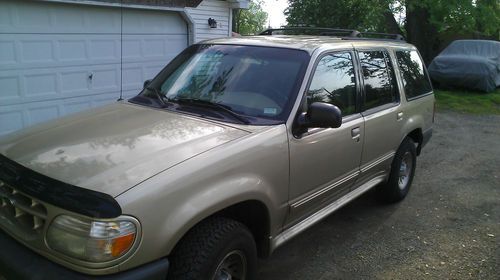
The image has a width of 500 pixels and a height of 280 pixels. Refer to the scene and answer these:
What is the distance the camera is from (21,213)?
254 cm

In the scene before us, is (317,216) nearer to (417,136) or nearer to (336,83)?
(336,83)

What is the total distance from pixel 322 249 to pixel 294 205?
3.33ft

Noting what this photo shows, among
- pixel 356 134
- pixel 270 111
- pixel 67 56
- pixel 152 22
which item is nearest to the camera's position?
pixel 270 111

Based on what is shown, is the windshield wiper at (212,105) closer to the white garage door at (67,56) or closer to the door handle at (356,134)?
the door handle at (356,134)

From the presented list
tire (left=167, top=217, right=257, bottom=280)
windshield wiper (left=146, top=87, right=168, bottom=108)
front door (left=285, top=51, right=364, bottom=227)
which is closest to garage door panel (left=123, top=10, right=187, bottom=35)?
windshield wiper (left=146, top=87, right=168, bottom=108)

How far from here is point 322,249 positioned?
4.24m

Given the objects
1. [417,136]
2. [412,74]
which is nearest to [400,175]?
[417,136]

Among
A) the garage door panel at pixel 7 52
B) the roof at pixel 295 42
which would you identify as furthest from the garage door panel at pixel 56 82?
the roof at pixel 295 42

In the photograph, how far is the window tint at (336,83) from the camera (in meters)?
3.65

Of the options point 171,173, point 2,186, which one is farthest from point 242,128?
point 2,186

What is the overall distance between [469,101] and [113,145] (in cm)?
1322

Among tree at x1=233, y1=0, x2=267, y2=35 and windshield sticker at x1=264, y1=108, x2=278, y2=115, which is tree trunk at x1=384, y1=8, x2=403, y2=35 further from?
tree at x1=233, y1=0, x2=267, y2=35

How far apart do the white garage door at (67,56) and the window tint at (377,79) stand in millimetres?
3300

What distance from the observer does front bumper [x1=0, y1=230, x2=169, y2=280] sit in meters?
2.25
